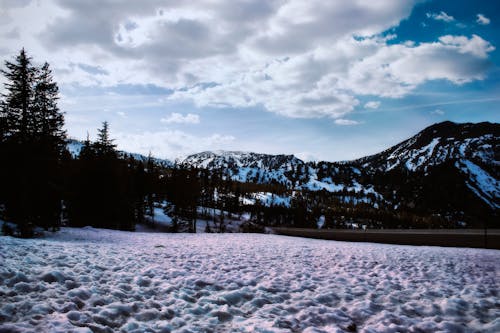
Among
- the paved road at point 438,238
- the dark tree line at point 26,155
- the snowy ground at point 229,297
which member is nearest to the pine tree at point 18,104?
the dark tree line at point 26,155

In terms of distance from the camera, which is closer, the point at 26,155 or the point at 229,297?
the point at 229,297

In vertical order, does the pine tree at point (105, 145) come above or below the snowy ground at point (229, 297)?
above

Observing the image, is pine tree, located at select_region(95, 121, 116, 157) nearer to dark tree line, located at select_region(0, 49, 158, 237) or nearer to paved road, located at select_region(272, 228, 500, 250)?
dark tree line, located at select_region(0, 49, 158, 237)

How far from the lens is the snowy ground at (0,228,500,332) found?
467cm

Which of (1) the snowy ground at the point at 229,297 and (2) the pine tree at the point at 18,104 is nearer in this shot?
(1) the snowy ground at the point at 229,297

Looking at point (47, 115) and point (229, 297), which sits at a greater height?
point (47, 115)

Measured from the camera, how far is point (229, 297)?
6105 mm

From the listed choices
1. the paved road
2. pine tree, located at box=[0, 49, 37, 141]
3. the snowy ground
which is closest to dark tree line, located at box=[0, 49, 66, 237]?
pine tree, located at box=[0, 49, 37, 141]

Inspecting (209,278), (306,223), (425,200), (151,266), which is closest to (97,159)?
(151,266)

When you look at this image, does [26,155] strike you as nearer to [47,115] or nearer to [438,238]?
[47,115]

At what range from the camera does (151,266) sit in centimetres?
848

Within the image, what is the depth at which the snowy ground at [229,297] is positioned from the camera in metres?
4.67

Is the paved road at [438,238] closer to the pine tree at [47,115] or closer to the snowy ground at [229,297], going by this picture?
the snowy ground at [229,297]

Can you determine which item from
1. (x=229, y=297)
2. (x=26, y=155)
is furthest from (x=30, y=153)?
(x=229, y=297)
